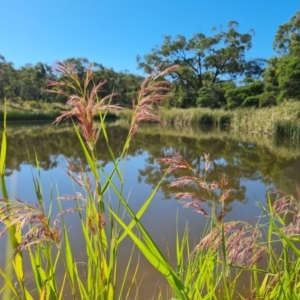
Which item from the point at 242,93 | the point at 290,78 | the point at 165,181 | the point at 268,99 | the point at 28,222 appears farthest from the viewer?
the point at 242,93

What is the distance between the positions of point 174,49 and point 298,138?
17303 millimetres

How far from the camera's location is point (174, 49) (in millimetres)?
25484

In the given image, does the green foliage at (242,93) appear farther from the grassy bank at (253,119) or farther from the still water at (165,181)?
the still water at (165,181)

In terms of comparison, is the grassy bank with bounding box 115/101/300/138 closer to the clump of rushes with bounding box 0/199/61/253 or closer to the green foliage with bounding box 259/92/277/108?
the green foliage with bounding box 259/92/277/108

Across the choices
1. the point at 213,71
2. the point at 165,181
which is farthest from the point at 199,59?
the point at 165,181

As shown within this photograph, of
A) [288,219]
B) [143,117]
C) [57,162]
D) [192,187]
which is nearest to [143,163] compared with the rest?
[57,162]

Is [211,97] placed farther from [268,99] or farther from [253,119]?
[253,119]

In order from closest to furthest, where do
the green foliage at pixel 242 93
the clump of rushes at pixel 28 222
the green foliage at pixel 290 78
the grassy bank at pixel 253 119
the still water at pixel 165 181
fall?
1. the clump of rushes at pixel 28 222
2. the still water at pixel 165 181
3. the grassy bank at pixel 253 119
4. the green foliage at pixel 290 78
5. the green foliage at pixel 242 93

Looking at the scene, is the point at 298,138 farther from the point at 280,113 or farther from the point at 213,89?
the point at 213,89

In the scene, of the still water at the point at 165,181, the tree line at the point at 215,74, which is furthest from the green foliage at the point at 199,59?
the still water at the point at 165,181

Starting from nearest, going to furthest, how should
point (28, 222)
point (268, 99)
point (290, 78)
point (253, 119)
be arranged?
point (28, 222)
point (253, 119)
point (290, 78)
point (268, 99)

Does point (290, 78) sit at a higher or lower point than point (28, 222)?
higher

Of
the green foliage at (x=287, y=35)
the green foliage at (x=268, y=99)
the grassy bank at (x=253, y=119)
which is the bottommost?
the grassy bank at (x=253, y=119)

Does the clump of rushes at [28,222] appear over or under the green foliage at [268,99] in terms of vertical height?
under
